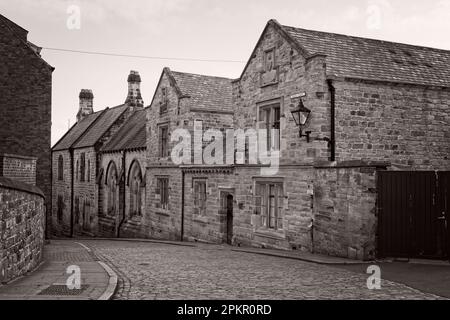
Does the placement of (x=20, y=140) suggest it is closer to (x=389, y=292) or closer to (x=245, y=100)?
(x=245, y=100)

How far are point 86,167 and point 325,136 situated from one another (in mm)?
26346

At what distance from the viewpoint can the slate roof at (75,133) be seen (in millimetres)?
42119

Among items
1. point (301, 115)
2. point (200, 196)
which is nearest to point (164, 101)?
point (200, 196)

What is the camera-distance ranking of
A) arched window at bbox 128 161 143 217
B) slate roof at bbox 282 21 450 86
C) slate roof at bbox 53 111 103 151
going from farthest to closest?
slate roof at bbox 53 111 103 151 → arched window at bbox 128 161 143 217 → slate roof at bbox 282 21 450 86

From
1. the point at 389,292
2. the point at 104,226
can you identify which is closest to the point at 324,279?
the point at 389,292

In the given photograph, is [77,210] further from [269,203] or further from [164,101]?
[269,203]

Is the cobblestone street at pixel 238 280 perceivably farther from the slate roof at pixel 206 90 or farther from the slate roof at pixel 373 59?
the slate roof at pixel 206 90

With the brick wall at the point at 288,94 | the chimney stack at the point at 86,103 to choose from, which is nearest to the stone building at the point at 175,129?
the brick wall at the point at 288,94

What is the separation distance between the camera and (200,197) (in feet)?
71.7

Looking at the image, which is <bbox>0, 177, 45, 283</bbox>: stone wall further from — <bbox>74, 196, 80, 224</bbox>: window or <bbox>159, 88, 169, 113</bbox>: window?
<bbox>74, 196, 80, 224</bbox>: window

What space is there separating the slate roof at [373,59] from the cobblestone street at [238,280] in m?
6.65

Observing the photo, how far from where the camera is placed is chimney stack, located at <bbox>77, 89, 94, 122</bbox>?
4922 cm

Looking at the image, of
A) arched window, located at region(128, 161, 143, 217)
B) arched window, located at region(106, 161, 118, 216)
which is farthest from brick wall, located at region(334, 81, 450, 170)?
arched window, located at region(106, 161, 118, 216)

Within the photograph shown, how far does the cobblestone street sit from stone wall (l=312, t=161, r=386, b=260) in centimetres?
127
